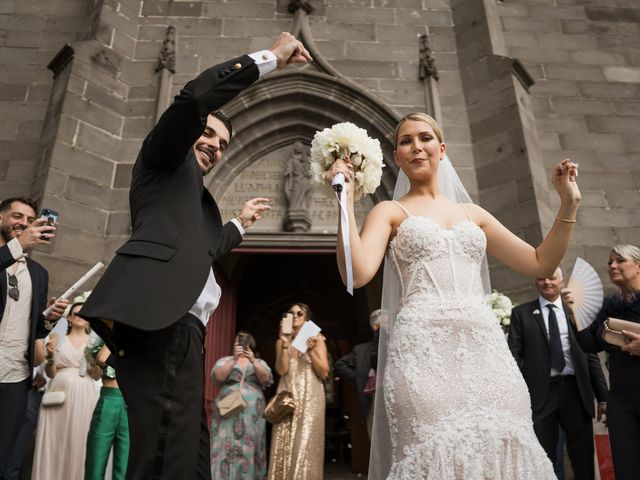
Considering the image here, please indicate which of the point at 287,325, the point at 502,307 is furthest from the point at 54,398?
the point at 502,307

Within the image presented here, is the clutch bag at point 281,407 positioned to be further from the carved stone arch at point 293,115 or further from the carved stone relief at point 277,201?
the carved stone arch at point 293,115

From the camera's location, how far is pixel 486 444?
Answer: 166cm

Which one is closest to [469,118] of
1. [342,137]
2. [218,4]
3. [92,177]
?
[218,4]

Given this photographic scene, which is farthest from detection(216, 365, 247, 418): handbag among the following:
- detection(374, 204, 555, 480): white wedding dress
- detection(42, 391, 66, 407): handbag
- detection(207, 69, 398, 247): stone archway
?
detection(374, 204, 555, 480): white wedding dress

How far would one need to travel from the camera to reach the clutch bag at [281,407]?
5.09 m

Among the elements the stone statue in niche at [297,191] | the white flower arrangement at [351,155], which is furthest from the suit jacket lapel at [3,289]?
the stone statue in niche at [297,191]

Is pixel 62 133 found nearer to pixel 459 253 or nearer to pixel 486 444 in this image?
pixel 459 253

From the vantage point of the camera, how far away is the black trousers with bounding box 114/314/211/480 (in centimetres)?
155

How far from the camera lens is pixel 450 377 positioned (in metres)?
1.80

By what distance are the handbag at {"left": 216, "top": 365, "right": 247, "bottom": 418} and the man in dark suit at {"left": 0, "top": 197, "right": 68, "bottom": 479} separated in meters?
2.03

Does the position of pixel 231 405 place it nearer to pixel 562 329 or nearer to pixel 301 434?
pixel 301 434

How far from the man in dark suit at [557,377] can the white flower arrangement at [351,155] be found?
2925 mm

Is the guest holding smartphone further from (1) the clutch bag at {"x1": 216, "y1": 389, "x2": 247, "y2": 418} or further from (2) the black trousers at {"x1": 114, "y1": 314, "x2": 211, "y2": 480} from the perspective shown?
(2) the black trousers at {"x1": 114, "y1": 314, "x2": 211, "y2": 480}

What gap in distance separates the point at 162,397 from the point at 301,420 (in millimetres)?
3871
